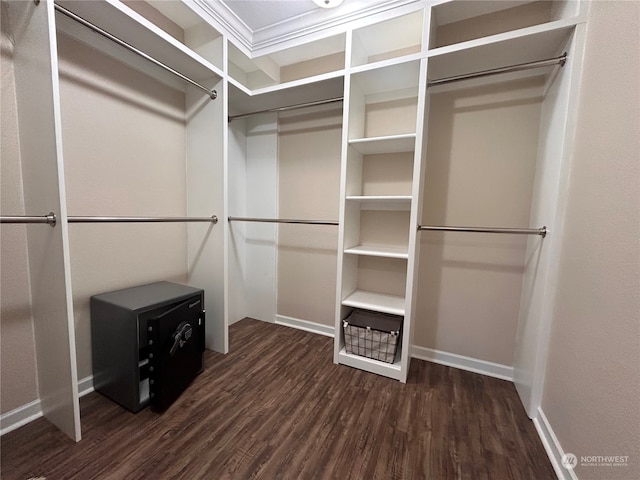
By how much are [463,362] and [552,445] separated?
0.73 m

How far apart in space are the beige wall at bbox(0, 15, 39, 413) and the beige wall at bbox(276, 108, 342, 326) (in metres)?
1.72

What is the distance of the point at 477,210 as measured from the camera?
186cm

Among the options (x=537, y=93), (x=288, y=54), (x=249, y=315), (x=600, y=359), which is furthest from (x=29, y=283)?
(x=537, y=93)

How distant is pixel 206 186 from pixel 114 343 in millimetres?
1207

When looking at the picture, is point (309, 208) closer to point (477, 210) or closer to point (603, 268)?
point (477, 210)

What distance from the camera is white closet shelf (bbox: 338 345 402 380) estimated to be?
1792 millimetres

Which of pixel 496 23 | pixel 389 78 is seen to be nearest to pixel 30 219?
pixel 389 78

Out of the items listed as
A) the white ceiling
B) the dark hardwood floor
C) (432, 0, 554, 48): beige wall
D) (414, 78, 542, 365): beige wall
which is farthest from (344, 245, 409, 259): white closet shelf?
the white ceiling

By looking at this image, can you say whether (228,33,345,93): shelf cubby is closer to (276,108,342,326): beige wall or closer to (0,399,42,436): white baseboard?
(276,108,342,326): beige wall

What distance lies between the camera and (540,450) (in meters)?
1.26

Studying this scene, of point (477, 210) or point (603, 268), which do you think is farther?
point (477, 210)

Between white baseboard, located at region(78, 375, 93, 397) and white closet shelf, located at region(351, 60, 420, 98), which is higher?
white closet shelf, located at region(351, 60, 420, 98)

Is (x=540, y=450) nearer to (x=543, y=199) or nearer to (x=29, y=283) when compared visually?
(x=543, y=199)

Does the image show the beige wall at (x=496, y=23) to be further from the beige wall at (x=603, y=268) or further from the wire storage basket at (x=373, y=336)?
the wire storage basket at (x=373, y=336)
